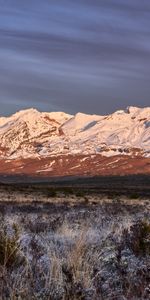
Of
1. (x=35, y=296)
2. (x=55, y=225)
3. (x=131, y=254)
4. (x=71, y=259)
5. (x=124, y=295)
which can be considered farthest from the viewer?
(x=55, y=225)

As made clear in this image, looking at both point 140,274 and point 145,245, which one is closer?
point 140,274

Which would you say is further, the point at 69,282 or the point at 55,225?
the point at 55,225

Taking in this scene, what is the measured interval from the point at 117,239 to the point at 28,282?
453 centimetres

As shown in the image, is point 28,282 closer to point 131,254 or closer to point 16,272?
point 16,272

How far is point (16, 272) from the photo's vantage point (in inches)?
295

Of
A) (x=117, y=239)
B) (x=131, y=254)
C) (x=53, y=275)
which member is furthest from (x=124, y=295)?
(x=117, y=239)

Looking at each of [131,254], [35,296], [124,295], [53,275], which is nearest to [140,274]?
[124,295]

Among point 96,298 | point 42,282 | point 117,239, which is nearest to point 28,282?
point 42,282

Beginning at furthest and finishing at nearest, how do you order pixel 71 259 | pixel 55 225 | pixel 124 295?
pixel 55 225
pixel 71 259
pixel 124 295

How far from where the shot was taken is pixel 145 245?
923 cm

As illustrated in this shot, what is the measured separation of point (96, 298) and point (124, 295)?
53 cm

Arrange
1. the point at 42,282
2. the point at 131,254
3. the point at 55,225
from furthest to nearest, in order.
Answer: the point at 55,225, the point at 131,254, the point at 42,282

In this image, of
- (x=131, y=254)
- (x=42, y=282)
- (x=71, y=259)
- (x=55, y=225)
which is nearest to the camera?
(x=42, y=282)

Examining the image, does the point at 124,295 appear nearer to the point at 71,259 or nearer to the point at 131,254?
the point at 71,259
